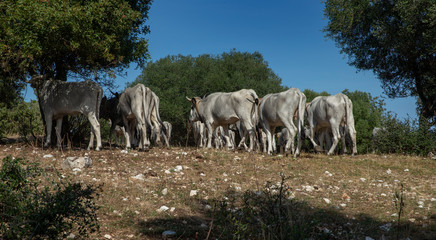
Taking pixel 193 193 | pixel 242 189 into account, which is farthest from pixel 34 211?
pixel 242 189

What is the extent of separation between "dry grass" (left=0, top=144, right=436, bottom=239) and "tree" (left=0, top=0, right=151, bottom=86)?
4.06 metres

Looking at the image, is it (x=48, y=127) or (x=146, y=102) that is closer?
(x=48, y=127)

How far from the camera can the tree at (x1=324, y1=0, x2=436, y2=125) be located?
19484 mm

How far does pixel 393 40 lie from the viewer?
2116cm

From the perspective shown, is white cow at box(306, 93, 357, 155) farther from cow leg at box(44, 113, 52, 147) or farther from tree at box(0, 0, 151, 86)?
cow leg at box(44, 113, 52, 147)

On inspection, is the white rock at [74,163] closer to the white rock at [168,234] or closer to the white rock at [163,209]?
the white rock at [163,209]

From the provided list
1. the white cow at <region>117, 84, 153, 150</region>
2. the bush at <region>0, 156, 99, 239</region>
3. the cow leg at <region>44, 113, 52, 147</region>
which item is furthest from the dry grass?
the white cow at <region>117, 84, 153, 150</region>

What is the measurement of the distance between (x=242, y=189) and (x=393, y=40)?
16.6m

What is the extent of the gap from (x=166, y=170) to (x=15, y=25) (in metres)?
8.80

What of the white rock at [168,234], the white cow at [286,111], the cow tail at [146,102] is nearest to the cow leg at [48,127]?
the cow tail at [146,102]

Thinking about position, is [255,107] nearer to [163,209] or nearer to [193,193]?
[193,193]

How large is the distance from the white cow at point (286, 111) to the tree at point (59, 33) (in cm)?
672

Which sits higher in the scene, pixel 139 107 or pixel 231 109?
pixel 231 109

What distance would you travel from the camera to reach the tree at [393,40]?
19484 millimetres
